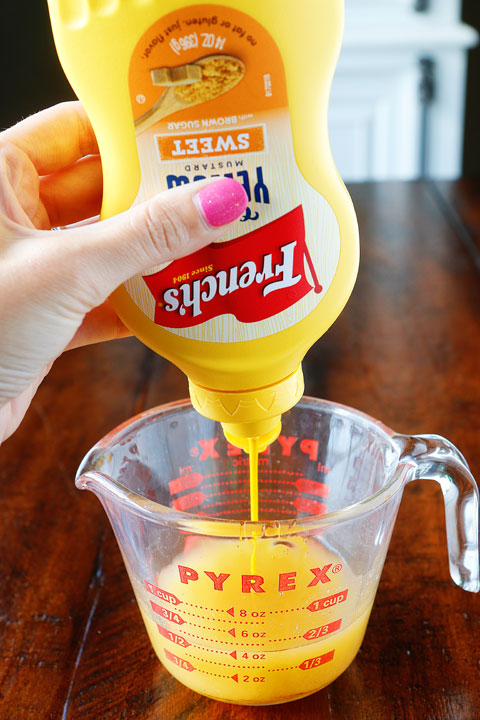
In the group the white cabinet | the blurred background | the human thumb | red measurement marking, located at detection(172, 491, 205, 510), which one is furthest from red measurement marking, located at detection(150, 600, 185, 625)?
the white cabinet

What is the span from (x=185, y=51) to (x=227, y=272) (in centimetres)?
13

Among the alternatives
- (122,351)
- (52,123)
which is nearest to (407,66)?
(122,351)

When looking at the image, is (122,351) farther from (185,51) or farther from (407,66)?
(407,66)

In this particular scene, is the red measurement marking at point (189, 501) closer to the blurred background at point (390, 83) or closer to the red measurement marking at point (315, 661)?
the red measurement marking at point (315, 661)

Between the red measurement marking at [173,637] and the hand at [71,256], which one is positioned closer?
the hand at [71,256]

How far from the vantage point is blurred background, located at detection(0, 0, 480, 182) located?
7.77ft

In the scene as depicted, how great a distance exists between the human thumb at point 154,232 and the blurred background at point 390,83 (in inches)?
77.4

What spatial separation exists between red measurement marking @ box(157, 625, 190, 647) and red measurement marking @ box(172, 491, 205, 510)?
0.13 meters

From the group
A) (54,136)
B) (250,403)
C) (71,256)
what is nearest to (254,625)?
(250,403)

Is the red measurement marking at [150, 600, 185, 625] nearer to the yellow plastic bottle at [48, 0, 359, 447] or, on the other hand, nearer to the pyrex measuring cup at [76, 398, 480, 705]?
the pyrex measuring cup at [76, 398, 480, 705]

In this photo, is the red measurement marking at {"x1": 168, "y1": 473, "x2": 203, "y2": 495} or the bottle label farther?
the red measurement marking at {"x1": 168, "y1": 473, "x2": 203, "y2": 495}

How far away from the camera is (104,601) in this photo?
69 centimetres

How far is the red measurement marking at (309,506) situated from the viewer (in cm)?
71

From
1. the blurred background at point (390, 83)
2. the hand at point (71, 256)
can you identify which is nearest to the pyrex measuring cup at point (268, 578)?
the hand at point (71, 256)
